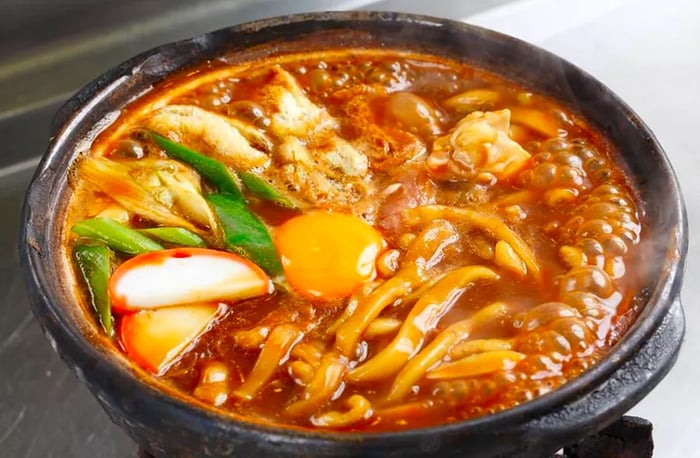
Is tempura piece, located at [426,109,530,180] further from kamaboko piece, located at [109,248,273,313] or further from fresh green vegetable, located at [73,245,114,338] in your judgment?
fresh green vegetable, located at [73,245,114,338]

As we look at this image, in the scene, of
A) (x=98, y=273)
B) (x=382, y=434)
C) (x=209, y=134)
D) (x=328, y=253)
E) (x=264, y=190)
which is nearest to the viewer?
(x=382, y=434)

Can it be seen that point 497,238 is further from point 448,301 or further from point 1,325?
point 1,325

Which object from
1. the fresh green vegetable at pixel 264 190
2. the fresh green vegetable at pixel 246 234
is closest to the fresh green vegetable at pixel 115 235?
the fresh green vegetable at pixel 246 234

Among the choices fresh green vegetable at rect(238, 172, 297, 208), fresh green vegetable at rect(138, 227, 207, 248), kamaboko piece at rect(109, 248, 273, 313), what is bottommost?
kamaboko piece at rect(109, 248, 273, 313)

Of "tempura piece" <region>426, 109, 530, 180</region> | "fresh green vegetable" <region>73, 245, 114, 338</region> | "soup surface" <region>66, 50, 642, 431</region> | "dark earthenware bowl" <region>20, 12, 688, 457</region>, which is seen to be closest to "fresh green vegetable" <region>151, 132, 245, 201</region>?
"soup surface" <region>66, 50, 642, 431</region>

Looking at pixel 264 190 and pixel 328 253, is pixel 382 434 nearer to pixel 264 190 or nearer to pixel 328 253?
pixel 328 253

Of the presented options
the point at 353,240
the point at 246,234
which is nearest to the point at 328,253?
the point at 353,240
